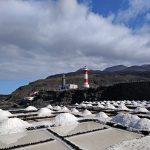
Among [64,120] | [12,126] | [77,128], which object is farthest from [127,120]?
[12,126]

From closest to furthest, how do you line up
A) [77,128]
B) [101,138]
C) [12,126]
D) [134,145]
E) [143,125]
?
[134,145], [101,138], [143,125], [12,126], [77,128]

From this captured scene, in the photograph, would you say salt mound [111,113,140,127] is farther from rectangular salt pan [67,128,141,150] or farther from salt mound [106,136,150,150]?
salt mound [106,136,150,150]

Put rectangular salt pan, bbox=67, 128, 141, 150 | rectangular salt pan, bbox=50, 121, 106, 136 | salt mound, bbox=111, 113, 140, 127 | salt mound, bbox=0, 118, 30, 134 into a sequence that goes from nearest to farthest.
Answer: rectangular salt pan, bbox=67, 128, 141, 150, rectangular salt pan, bbox=50, 121, 106, 136, salt mound, bbox=0, 118, 30, 134, salt mound, bbox=111, 113, 140, 127

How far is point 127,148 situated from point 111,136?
5.63 feet

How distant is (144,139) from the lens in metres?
7.19

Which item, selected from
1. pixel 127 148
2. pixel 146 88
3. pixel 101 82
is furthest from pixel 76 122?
pixel 101 82

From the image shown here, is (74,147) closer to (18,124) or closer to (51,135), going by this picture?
(51,135)

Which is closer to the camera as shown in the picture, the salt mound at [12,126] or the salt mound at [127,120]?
the salt mound at [12,126]

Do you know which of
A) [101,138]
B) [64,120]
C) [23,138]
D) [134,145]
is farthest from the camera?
[64,120]

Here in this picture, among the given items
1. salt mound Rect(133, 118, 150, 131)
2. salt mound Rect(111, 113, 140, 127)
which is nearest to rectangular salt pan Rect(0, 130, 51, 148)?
salt mound Rect(111, 113, 140, 127)

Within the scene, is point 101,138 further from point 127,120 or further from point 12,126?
point 12,126

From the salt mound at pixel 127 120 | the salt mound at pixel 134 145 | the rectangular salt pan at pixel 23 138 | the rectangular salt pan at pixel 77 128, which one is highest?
the salt mound at pixel 127 120

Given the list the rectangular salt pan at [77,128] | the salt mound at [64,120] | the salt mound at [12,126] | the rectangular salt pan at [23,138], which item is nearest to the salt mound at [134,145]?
the rectangular salt pan at [77,128]

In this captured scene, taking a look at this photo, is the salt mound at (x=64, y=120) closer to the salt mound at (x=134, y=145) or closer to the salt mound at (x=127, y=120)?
the salt mound at (x=127, y=120)
